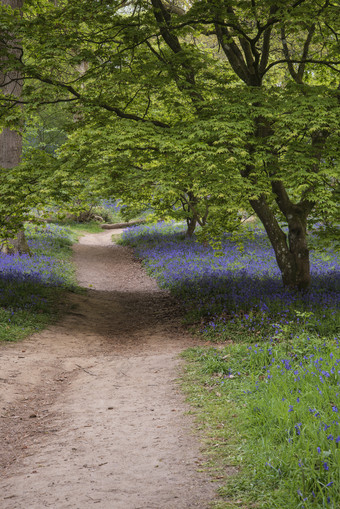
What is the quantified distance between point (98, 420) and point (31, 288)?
7.08m

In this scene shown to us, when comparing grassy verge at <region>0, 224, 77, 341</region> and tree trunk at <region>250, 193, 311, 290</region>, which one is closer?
grassy verge at <region>0, 224, 77, 341</region>

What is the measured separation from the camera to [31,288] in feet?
38.3

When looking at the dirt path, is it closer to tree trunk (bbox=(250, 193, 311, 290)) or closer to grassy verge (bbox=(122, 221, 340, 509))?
grassy verge (bbox=(122, 221, 340, 509))

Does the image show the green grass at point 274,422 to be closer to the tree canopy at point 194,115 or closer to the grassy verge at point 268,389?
the grassy verge at point 268,389

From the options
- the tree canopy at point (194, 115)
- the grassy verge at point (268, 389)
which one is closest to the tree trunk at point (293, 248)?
the tree canopy at point (194, 115)

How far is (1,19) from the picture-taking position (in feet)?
28.2

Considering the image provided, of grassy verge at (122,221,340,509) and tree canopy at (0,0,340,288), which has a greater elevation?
tree canopy at (0,0,340,288)

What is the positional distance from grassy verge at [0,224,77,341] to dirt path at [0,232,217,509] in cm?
48

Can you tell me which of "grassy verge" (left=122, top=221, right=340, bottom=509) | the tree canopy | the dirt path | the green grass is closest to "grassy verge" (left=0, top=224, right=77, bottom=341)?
the dirt path

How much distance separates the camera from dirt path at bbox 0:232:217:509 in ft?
11.6

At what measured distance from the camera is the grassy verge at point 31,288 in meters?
9.45

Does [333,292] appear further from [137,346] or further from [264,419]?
[264,419]

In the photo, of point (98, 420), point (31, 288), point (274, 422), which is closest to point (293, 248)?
point (31, 288)

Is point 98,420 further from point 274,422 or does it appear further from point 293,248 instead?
point 293,248
